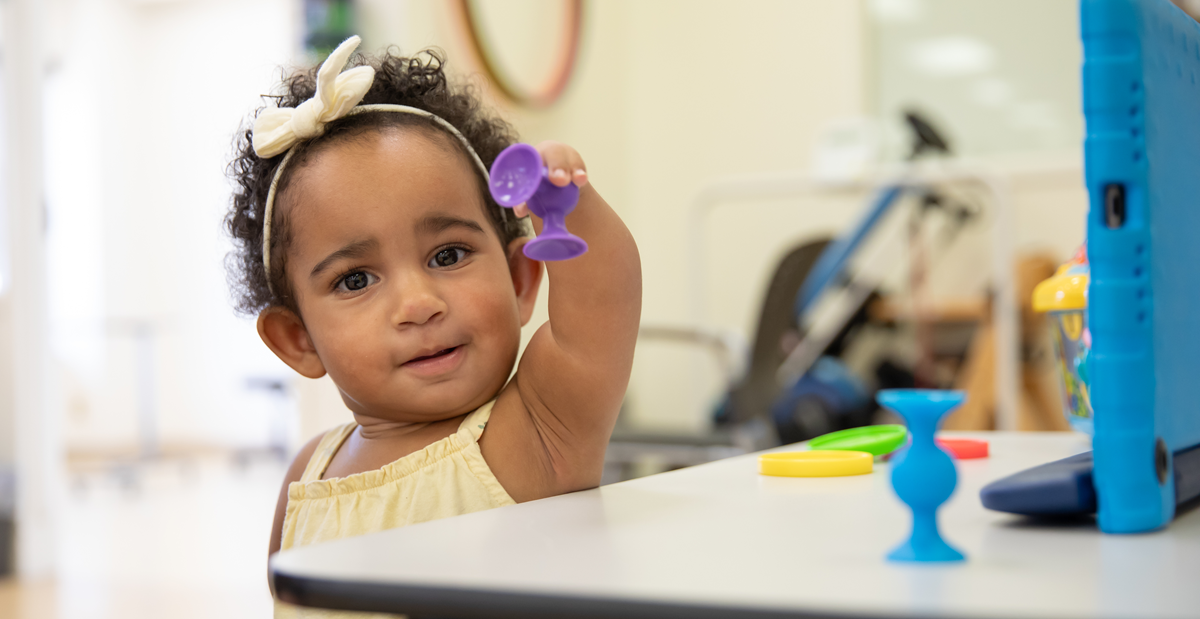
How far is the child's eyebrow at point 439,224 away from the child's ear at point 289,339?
186 millimetres

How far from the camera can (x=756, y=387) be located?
2410 millimetres

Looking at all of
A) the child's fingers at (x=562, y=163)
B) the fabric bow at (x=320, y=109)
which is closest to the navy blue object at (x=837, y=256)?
the fabric bow at (x=320, y=109)

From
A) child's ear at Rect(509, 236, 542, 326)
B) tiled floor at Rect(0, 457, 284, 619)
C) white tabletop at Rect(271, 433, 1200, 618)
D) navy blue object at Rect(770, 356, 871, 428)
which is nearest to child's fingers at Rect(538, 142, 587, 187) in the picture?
white tabletop at Rect(271, 433, 1200, 618)

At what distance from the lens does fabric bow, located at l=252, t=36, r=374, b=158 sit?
765mm

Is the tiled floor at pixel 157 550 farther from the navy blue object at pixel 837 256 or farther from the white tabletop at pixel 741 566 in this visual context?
the white tabletop at pixel 741 566

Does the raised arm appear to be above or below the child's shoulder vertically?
above

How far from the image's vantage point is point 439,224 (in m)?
0.77

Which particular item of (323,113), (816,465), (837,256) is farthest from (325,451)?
(837,256)

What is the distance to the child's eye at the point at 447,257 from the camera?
2.58 ft

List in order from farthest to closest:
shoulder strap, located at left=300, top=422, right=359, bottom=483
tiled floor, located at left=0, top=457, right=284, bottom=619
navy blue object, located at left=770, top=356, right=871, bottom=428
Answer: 1. navy blue object, located at left=770, top=356, right=871, bottom=428
2. tiled floor, located at left=0, top=457, right=284, bottom=619
3. shoulder strap, located at left=300, top=422, right=359, bottom=483

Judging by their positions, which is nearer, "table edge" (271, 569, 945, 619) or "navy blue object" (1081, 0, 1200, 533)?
"table edge" (271, 569, 945, 619)

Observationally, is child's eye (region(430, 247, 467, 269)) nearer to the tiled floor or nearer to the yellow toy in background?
the yellow toy in background

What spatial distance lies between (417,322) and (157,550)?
247cm

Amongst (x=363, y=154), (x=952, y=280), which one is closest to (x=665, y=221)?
(x=952, y=280)
